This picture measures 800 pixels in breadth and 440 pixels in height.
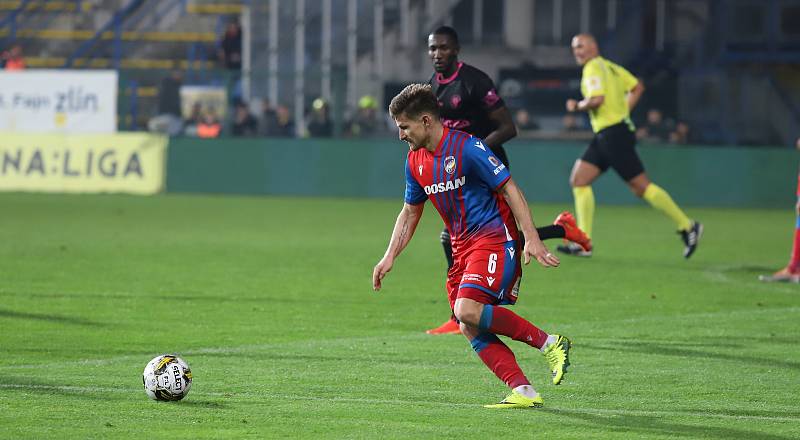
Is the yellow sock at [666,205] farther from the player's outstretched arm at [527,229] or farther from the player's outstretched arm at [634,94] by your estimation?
the player's outstretched arm at [527,229]

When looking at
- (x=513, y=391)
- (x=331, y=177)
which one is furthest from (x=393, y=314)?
(x=331, y=177)

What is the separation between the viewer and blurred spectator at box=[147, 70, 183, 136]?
26.8 meters

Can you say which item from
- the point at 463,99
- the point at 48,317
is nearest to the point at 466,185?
the point at 463,99

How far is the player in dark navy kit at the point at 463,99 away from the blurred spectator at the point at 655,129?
50.2ft

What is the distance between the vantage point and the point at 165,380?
289 inches

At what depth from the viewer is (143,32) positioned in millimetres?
34594

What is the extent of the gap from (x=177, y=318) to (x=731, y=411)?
473 cm

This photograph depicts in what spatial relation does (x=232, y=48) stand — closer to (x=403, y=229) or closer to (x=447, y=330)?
(x=447, y=330)

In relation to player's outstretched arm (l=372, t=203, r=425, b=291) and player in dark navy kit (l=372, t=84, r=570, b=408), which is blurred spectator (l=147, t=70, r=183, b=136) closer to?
player's outstretched arm (l=372, t=203, r=425, b=291)

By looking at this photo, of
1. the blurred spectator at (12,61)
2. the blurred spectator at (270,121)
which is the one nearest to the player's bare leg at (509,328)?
the blurred spectator at (270,121)

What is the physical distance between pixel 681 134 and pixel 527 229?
62.4 feet

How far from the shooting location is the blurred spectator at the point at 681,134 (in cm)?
2555

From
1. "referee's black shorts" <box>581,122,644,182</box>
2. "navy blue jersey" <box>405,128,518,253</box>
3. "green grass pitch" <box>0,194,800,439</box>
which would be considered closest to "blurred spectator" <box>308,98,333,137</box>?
"green grass pitch" <box>0,194,800,439</box>

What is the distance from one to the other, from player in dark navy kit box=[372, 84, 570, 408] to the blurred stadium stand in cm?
1870
